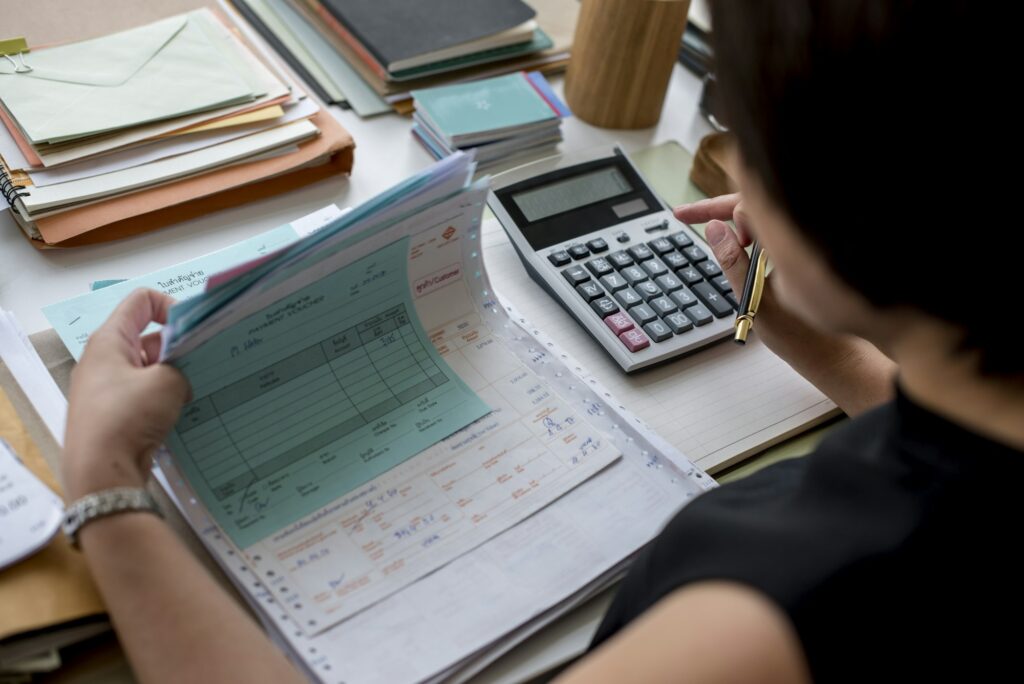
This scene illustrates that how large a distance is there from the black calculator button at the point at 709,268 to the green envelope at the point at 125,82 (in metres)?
0.50

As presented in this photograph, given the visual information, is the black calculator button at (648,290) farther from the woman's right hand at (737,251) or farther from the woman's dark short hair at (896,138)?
the woman's dark short hair at (896,138)

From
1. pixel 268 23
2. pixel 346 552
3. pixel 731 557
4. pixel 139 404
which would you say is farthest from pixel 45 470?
pixel 268 23

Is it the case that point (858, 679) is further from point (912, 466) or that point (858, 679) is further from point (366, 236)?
point (366, 236)

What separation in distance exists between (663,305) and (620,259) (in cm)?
7

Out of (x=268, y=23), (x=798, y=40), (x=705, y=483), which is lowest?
(x=705, y=483)

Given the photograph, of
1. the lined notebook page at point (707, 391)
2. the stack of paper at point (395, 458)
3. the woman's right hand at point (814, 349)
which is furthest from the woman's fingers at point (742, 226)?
the stack of paper at point (395, 458)

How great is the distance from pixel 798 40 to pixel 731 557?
25 cm

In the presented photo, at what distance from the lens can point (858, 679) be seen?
44 centimetres

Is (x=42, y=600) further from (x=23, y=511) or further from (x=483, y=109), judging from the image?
(x=483, y=109)

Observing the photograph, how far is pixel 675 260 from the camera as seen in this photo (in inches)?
35.5

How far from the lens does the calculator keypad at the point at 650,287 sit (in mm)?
837

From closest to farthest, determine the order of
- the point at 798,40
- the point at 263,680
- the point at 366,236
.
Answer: the point at 798,40 < the point at 263,680 < the point at 366,236

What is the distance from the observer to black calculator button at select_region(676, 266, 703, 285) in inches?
35.1

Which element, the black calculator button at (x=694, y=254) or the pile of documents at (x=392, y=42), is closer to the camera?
the black calculator button at (x=694, y=254)
